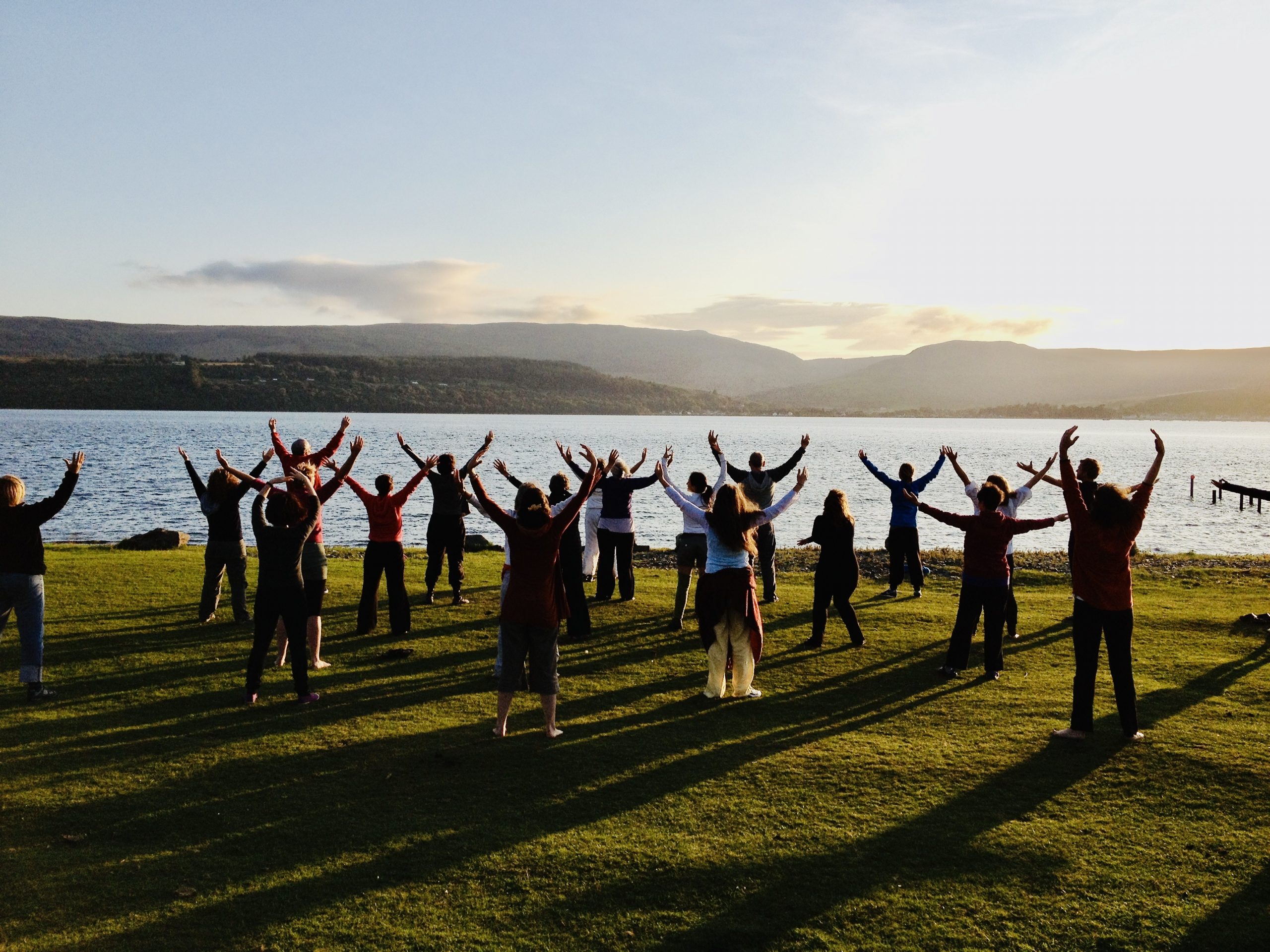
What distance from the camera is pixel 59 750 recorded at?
752cm

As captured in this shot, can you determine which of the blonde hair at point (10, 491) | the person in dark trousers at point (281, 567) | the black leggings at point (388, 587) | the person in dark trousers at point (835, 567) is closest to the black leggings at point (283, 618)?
the person in dark trousers at point (281, 567)

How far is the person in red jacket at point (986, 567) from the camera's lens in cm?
930

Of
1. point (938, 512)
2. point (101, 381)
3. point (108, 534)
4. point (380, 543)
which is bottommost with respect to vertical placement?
point (108, 534)

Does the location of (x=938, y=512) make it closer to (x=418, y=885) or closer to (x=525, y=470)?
(x=418, y=885)

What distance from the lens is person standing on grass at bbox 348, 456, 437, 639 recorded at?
10977 mm

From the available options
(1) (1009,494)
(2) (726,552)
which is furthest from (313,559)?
(1) (1009,494)

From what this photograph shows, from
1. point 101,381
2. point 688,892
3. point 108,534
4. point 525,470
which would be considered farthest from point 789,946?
point 101,381

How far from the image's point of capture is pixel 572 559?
11367 millimetres

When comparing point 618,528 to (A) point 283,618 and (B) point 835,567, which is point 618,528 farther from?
(A) point 283,618

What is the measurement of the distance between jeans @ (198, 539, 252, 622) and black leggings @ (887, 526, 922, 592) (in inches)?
415

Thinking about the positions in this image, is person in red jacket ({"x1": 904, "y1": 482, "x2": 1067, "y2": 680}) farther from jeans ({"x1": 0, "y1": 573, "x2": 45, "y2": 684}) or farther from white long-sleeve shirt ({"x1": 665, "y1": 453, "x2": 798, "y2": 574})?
jeans ({"x1": 0, "y1": 573, "x2": 45, "y2": 684})

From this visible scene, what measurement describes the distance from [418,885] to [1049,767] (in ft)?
17.6

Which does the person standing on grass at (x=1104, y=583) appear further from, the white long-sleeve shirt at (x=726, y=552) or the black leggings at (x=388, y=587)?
the black leggings at (x=388, y=587)

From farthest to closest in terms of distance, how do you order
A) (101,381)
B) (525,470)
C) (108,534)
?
1. (101,381)
2. (525,470)
3. (108,534)
